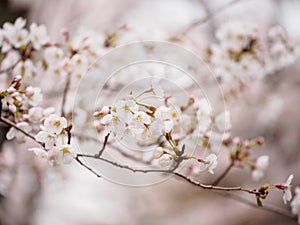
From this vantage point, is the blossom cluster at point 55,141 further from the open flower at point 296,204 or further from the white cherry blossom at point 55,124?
the open flower at point 296,204

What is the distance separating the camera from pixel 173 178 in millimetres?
2133

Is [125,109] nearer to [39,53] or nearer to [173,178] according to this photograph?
[39,53]

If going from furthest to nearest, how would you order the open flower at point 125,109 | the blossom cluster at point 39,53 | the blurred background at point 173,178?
the blurred background at point 173,178
the blossom cluster at point 39,53
the open flower at point 125,109

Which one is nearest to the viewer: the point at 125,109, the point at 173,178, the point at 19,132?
the point at 125,109

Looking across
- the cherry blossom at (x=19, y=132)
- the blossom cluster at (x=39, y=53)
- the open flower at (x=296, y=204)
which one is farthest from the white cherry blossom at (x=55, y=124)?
the open flower at (x=296, y=204)

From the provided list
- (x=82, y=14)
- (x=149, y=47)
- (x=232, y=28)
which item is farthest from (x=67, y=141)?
(x=82, y=14)

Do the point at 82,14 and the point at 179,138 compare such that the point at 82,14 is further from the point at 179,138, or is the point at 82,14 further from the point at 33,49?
the point at 179,138

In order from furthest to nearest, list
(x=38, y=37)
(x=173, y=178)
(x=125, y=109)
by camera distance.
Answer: (x=173, y=178) → (x=38, y=37) → (x=125, y=109)

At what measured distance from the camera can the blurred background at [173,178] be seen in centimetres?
218

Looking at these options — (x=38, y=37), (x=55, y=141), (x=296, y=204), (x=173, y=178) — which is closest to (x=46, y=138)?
(x=55, y=141)

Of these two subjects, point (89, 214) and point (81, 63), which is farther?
point (89, 214)

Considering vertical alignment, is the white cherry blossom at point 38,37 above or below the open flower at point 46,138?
above

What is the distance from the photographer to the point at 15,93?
2.29 ft

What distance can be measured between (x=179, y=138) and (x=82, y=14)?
1.89 meters
